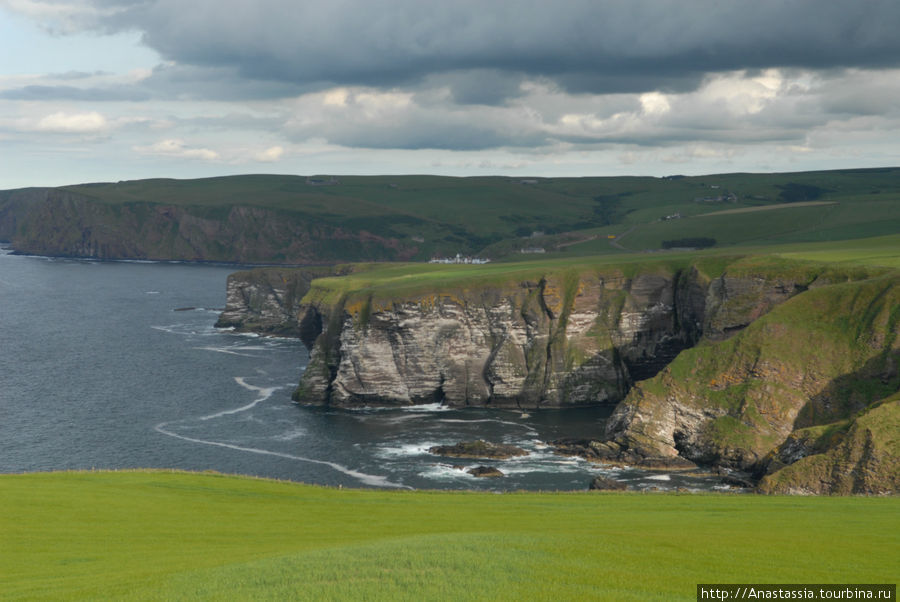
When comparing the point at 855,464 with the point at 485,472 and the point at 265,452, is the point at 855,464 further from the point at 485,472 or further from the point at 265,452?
the point at 265,452

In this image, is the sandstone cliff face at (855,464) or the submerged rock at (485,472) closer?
the sandstone cliff face at (855,464)

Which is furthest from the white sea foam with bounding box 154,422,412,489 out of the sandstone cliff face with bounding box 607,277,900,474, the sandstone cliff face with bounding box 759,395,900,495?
the sandstone cliff face with bounding box 759,395,900,495

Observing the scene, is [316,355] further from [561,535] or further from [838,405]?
[561,535]

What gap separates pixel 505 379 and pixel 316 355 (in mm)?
26740

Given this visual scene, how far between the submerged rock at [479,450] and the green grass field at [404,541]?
31.4m

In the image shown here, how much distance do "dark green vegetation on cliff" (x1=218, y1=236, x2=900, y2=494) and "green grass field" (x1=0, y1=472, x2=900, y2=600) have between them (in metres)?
34.5

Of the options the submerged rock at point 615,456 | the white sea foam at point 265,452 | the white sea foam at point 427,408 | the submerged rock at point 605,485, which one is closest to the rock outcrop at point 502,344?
the white sea foam at point 427,408

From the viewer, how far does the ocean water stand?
8675 cm

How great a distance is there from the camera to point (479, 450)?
93.1 meters

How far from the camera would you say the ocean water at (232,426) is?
86.8m

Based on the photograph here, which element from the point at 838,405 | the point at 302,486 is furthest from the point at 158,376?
the point at 838,405

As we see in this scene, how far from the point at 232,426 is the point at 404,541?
71.9 metres

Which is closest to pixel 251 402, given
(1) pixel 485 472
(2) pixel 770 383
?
(1) pixel 485 472

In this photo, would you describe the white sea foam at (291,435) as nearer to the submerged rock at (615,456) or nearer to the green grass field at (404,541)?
the submerged rock at (615,456)
